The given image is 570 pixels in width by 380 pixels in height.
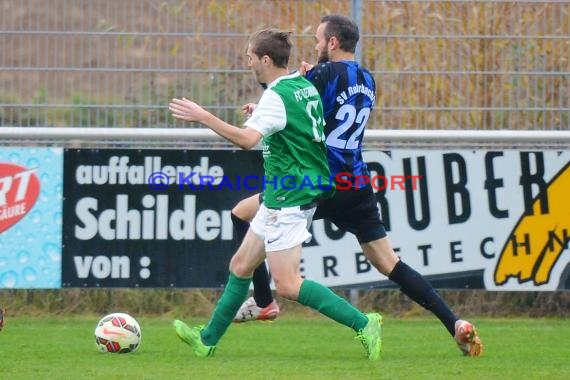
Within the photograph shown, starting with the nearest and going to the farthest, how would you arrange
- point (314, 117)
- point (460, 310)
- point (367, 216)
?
point (314, 117)
point (367, 216)
point (460, 310)

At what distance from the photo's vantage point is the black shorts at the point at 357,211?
23.8 ft

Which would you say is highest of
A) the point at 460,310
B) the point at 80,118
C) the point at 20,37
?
the point at 20,37

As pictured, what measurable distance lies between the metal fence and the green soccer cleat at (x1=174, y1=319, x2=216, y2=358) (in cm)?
307

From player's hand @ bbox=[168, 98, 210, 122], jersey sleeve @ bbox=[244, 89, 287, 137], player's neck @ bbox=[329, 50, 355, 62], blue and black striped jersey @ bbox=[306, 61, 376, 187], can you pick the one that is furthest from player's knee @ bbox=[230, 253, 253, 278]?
player's neck @ bbox=[329, 50, 355, 62]

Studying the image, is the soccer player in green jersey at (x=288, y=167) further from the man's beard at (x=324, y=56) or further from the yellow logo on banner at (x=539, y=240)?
the yellow logo on banner at (x=539, y=240)

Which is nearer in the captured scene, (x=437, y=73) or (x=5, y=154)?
(x=5, y=154)

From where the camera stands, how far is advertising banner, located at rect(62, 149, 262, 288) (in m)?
9.52

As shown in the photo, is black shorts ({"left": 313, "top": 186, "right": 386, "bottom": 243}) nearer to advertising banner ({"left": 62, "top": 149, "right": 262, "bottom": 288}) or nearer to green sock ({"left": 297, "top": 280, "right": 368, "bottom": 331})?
green sock ({"left": 297, "top": 280, "right": 368, "bottom": 331})

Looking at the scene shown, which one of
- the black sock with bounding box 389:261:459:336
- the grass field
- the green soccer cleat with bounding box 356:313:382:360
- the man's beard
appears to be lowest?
the grass field

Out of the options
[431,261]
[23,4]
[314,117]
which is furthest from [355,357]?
[23,4]

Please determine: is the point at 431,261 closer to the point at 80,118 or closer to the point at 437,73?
the point at 437,73

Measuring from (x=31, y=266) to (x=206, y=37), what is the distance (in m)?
2.21

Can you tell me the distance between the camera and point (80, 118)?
998cm

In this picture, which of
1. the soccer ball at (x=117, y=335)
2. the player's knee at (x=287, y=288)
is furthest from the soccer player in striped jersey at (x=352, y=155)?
the soccer ball at (x=117, y=335)
